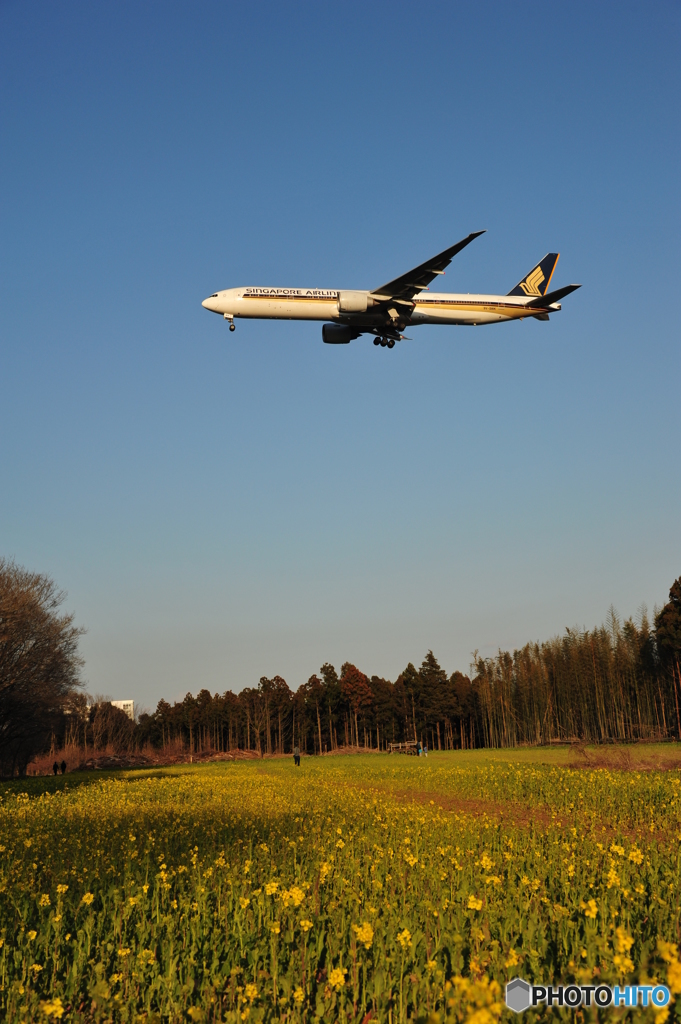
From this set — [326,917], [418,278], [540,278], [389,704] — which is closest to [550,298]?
[418,278]

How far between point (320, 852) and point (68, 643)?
54.8 m

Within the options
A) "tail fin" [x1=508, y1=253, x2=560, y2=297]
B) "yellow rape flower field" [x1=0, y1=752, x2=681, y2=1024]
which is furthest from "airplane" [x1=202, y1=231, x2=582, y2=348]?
"yellow rape flower field" [x1=0, y1=752, x2=681, y2=1024]

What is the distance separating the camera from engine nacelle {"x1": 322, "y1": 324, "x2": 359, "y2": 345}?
39.1 meters

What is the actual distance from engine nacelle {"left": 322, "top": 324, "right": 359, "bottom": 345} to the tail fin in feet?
80.4

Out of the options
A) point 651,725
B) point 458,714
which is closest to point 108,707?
point 458,714

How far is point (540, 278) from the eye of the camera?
195ft

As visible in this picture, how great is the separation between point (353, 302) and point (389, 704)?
8784cm

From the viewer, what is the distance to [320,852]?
10.6 meters

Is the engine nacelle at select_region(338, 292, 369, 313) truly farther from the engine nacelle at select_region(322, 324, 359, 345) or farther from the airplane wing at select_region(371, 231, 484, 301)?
the engine nacelle at select_region(322, 324, 359, 345)

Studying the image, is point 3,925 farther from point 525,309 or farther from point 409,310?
point 525,309
